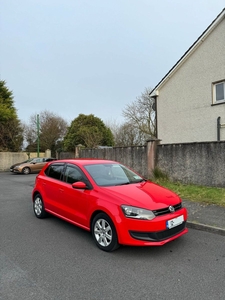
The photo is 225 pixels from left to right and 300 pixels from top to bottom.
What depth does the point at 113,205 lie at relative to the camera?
143 inches

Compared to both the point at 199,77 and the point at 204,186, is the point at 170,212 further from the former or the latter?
the point at 199,77

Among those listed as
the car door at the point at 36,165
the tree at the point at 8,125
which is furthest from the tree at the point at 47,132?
the car door at the point at 36,165

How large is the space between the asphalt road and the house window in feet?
26.4

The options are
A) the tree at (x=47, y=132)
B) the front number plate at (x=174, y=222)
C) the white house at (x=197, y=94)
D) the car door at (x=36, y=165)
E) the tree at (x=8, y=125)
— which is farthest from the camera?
the tree at (x=47, y=132)

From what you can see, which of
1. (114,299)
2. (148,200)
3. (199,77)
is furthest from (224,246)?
(199,77)

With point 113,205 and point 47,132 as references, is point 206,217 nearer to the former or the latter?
point 113,205

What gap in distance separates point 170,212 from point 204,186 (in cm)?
505

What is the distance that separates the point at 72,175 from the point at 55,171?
2.63 ft

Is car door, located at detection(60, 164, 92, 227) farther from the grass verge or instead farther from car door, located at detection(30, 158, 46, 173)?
car door, located at detection(30, 158, 46, 173)

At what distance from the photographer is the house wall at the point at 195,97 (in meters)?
10.7

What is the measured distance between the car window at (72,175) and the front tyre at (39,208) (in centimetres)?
121

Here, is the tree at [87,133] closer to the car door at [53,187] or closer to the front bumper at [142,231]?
the car door at [53,187]

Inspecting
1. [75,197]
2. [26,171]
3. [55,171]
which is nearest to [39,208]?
[55,171]

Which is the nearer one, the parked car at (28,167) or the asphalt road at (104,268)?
the asphalt road at (104,268)
